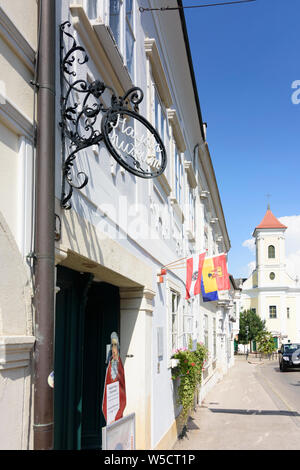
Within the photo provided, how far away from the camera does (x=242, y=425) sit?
11.4m

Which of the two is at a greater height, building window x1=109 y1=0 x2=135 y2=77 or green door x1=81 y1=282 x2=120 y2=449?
building window x1=109 y1=0 x2=135 y2=77

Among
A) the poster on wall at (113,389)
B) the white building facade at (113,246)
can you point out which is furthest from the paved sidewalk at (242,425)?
the poster on wall at (113,389)

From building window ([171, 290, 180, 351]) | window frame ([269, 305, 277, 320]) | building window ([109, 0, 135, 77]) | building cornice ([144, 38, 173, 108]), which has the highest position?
building cornice ([144, 38, 173, 108])

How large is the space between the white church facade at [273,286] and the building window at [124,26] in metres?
67.4

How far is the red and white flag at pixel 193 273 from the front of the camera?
1029 cm

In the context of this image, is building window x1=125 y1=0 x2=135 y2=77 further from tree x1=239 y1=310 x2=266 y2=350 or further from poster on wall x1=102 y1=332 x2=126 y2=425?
tree x1=239 y1=310 x2=266 y2=350

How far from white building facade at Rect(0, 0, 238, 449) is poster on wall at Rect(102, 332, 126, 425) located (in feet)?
1.86

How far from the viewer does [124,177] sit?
649cm

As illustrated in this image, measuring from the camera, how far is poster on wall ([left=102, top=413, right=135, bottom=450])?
4.21 metres

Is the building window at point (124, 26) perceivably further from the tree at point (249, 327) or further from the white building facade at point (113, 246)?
the tree at point (249, 327)

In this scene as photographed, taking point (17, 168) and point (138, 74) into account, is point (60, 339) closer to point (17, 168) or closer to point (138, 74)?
point (17, 168)

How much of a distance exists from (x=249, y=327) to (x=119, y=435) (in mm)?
59875

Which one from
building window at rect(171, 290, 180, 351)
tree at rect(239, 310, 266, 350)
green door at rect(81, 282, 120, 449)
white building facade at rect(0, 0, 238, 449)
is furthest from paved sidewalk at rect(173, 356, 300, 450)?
tree at rect(239, 310, 266, 350)

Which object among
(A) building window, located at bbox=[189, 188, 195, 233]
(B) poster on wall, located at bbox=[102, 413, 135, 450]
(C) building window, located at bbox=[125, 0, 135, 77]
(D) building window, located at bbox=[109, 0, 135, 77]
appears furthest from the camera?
(A) building window, located at bbox=[189, 188, 195, 233]
